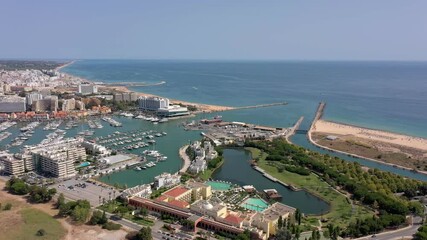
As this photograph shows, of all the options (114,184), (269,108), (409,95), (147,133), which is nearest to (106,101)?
(147,133)

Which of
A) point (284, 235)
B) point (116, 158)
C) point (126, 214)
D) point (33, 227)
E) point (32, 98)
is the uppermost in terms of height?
point (32, 98)

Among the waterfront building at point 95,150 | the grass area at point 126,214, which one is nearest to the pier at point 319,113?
the waterfront building at point 95,150

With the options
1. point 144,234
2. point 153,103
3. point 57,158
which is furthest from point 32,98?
point 144,234

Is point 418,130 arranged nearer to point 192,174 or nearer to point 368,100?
point 368,100

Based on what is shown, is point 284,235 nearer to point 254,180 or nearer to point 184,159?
point 254,180

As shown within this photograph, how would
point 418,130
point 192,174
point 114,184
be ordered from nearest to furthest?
1. point 114,184
2. point 192,174
3. point 418,130

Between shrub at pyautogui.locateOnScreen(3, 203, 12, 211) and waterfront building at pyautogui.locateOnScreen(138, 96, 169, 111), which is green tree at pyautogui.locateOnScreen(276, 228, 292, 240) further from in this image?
waterfront building at pyautogui.locateOnScreen(138, 96, 169, 111)

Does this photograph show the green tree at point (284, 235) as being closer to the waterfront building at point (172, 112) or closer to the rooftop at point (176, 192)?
the rooftop at point (176, 192)
